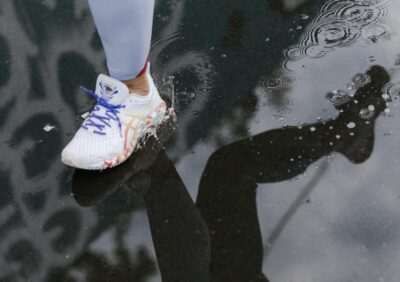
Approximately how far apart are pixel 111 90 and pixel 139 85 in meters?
0.10

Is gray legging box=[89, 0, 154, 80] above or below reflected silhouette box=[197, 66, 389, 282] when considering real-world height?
above

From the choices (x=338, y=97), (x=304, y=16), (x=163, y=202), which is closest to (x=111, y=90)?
(x=163, y=202)

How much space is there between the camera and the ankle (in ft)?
6.28

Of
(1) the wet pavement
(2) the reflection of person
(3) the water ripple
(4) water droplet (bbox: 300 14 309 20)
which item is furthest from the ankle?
(4) water droplet (bbox: 300 14 309 20)

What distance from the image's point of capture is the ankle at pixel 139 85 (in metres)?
1.91

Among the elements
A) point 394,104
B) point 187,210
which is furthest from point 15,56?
point 394,104

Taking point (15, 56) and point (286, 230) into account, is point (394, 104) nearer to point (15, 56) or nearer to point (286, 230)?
point (286, 230)

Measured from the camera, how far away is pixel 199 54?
89.3 inches

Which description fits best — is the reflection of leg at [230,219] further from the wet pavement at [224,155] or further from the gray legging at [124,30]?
the gray legging at [124,30]

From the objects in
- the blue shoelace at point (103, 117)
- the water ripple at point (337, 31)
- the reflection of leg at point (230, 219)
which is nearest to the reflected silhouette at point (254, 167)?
the reflection of leg at point (230, 219)

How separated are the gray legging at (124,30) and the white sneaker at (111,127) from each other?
8cm

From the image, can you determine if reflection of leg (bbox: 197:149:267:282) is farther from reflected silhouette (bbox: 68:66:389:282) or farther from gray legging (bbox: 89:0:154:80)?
gray legging (bbox: 89:0:154:80)

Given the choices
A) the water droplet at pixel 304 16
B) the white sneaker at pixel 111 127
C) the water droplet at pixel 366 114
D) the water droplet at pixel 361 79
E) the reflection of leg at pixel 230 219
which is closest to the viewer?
the reflection of leg at pixel 230 219

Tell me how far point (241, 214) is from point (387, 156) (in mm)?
446
